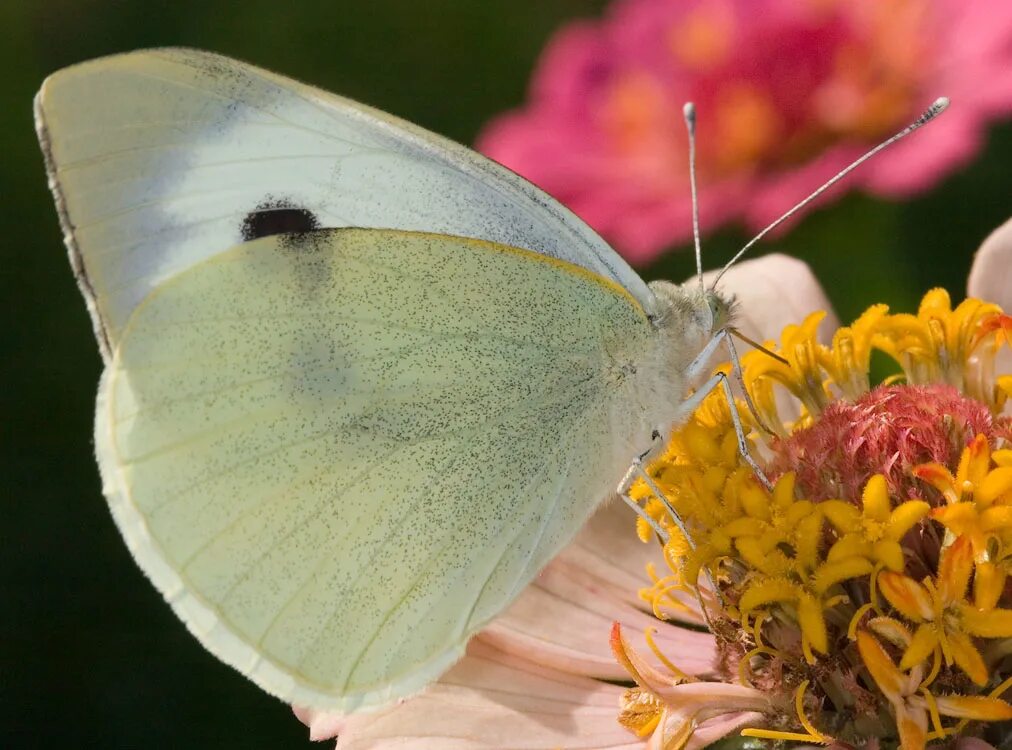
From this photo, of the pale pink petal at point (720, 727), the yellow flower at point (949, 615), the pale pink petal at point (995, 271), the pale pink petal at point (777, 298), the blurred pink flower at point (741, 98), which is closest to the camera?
the yellow flower at point (949, 615)

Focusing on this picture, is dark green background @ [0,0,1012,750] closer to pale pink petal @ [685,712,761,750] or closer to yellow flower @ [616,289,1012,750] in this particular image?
yellow flower @ [616,289,1012,750]

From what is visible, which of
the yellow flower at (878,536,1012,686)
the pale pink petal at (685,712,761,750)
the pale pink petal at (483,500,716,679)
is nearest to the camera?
the yellow flower at (878,536,1012,686)

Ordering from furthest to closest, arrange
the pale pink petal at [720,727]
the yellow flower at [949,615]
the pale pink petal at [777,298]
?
the pale pink petal at [777,298], the pale pink petal at [720,727], the yellow flower at [949,615]

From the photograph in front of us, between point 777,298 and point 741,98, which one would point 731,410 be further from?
point 741,98

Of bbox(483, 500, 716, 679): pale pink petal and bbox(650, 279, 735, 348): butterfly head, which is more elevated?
bbox(650, 279, 735, 348): butterfly head

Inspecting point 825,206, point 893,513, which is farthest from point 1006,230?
point 893,513

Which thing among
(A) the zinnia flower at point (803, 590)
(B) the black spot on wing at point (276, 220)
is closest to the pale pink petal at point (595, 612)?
(A) the zinnia flower at point (803, 590)

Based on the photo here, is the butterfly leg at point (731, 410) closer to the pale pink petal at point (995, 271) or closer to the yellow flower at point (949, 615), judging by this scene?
the yellow flower at point (949, 615)

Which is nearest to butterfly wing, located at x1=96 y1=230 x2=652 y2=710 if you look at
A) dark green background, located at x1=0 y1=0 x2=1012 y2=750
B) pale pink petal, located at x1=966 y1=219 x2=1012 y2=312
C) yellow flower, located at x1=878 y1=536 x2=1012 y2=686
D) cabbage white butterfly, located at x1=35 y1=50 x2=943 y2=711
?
cabbage white butterfly, located at x1=35 y1=50 x2=943 y2=711
